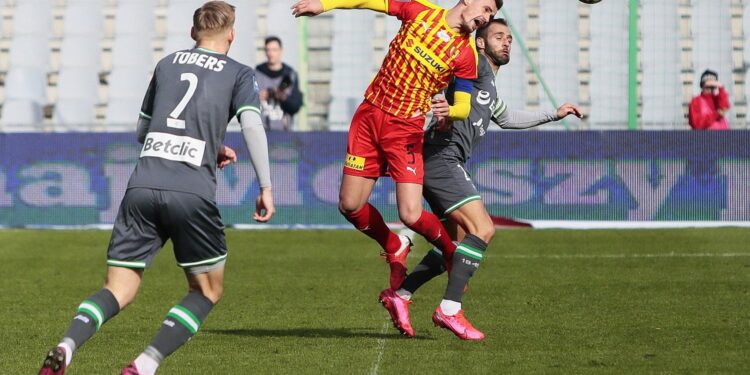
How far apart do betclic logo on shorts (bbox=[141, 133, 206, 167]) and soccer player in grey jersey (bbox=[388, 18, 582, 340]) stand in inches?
83.1

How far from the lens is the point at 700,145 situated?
15664 mm

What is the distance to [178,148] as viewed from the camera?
18.9 feet

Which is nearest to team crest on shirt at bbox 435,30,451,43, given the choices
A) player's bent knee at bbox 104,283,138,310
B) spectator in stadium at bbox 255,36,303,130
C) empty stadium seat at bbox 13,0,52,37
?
player's bent knee at bbox 104,283,138,310

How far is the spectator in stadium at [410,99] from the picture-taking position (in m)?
7.68

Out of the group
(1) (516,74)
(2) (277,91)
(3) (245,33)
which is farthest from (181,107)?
(3) (245,33)

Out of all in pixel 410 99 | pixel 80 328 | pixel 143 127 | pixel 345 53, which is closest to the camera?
pixel 80 328

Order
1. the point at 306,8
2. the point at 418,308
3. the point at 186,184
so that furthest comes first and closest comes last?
the point at 418,308
the point at 306,8
the point at 186,184

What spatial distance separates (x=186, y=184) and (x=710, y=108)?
38.6 feet

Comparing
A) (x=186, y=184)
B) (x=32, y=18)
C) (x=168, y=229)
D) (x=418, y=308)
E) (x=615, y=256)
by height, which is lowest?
(x=615, y=256)

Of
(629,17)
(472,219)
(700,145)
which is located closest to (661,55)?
(629,17)

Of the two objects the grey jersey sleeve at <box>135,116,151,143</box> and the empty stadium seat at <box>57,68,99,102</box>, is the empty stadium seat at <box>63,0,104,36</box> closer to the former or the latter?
the empty stadium seat at <box>57,68,99,102</box>

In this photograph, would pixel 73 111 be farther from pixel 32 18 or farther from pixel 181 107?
pixel 181 107

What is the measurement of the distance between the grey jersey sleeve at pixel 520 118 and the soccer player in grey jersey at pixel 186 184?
2.96 metres

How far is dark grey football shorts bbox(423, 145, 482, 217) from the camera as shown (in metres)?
7.89
